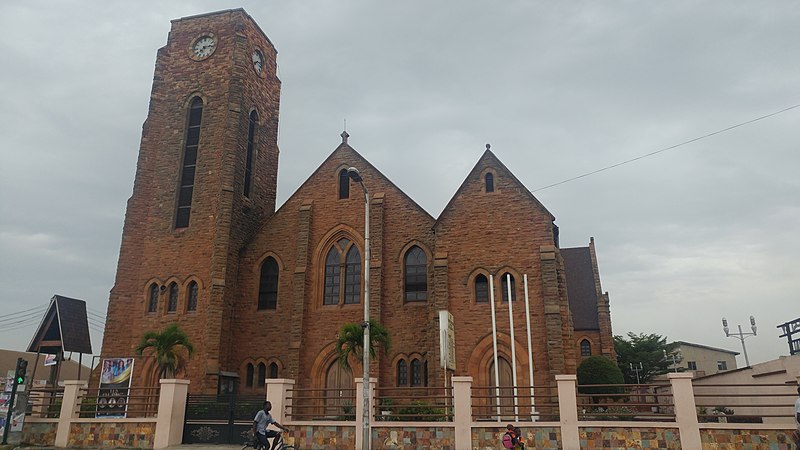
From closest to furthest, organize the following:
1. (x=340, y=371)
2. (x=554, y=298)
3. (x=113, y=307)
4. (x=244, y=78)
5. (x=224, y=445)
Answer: (x=224, y=445), (x=554, y=298), (x=340, y=371), (x=113, y=307), (x=244, y=78)

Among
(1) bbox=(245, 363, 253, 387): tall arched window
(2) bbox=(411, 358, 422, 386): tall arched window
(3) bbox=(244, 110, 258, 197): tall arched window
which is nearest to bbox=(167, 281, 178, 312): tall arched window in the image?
(1) bbox=(245, 363, 253, 387): tall arched window

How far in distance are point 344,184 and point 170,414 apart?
13.5m

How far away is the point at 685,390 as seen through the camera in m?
14.7

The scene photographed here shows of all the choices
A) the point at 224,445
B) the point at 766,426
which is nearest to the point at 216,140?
the point at 224,445

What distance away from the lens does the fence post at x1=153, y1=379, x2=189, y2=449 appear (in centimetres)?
1797

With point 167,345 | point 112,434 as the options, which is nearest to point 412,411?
point 112,434

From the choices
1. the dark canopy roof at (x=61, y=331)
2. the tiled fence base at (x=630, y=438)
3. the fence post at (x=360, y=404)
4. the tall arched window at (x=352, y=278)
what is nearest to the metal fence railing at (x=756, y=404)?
the tiled fence base at (x=630, y=438)

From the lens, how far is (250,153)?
1183 inches

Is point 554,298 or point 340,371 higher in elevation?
point 554,298

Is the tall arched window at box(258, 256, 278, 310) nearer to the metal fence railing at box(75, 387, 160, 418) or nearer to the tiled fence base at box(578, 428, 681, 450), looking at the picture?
the metal fence railing at box(75, 387, 160, 418)

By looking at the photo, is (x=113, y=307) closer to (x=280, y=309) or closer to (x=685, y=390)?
(x=280, y=309)

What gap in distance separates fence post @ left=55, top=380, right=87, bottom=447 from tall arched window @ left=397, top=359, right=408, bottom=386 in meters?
12.1

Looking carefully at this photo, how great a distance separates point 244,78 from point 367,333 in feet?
61.0

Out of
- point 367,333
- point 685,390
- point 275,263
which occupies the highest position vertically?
point 275,263
